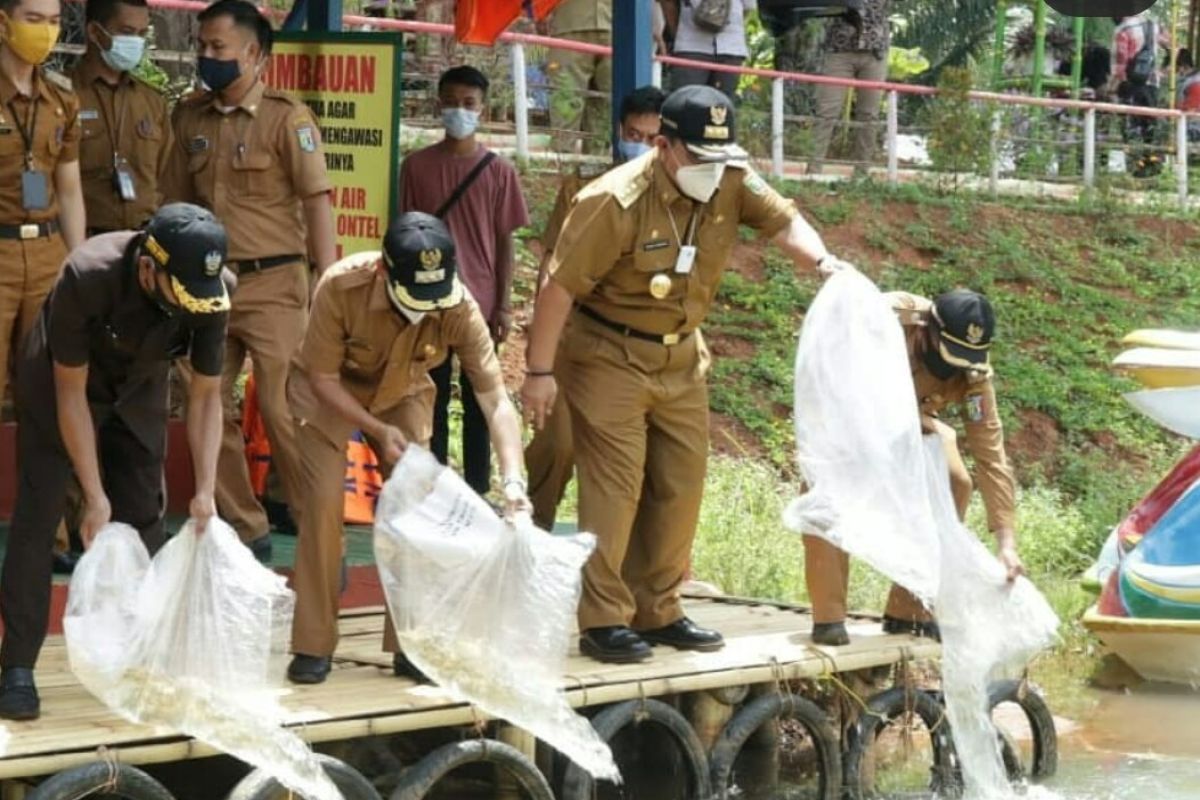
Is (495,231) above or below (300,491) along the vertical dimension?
above

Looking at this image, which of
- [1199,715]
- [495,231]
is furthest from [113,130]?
[1199,715]

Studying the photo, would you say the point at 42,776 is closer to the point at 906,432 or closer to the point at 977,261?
the point at 906,432

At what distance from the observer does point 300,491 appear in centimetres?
717

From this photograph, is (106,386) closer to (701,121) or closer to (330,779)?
(330,779)

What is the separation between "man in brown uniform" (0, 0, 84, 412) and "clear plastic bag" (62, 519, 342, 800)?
54.7 inches

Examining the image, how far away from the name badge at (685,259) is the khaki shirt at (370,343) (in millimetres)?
777

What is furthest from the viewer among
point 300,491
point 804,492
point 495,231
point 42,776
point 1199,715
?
point 1199,715

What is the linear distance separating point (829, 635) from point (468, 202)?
7.54 feet

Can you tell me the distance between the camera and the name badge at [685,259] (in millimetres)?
7426

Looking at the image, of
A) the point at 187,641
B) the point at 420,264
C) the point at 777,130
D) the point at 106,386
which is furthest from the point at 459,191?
the point at 777,130

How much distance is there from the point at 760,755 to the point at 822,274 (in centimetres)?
201

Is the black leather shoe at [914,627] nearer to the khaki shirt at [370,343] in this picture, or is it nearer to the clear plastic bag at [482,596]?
the clear plastic bag at [482,596]

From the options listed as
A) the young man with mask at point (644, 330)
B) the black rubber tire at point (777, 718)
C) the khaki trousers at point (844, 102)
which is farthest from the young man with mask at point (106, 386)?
the khaki trousers at point (844, 102)

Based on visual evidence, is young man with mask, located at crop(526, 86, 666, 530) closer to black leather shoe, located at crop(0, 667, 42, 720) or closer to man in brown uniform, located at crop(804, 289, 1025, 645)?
man in brown uniform, located at crop(804, 289, 1025, 645)
